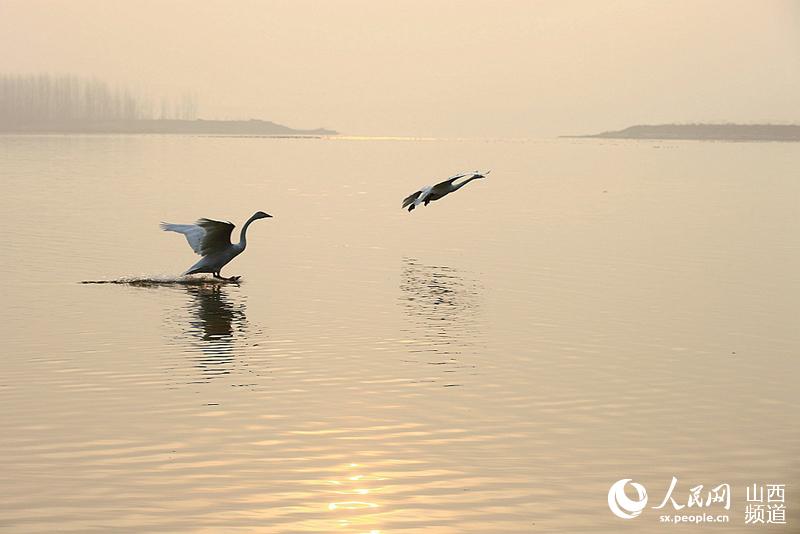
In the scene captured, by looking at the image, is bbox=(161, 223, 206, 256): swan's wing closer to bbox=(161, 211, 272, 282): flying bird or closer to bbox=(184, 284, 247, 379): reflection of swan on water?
bbox=(161, 211, 272, 282): flying bird

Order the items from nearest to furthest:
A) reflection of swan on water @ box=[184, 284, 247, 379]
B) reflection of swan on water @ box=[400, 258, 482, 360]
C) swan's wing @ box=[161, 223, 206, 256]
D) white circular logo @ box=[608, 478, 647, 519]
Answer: white circular logo @ box=[608, 478, 647, 519] → reflection of swan on water @ box=[184, 284, 247, 379] → reflection of swan on water @ box=[400, 258, 482, 360] → swan's wing @ box=[161, 223, 206, 256]

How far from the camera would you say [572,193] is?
294 ft

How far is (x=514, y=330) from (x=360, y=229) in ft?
92.4

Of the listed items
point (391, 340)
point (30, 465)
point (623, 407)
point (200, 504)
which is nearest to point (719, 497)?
point (623, 407)

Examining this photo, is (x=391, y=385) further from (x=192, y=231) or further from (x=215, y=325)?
(x=192, y=231)

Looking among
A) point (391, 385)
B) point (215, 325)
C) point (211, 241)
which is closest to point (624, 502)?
point (391, 385)

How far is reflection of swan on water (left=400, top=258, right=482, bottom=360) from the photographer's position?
26.3 meters

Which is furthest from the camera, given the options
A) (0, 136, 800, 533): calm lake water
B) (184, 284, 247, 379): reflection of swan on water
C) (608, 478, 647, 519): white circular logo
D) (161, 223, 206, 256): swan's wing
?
(161, 223, 206, 256): swan's wing

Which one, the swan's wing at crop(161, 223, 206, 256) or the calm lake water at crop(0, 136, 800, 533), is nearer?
the calm lake water at crop(0, 136, 800, 533)

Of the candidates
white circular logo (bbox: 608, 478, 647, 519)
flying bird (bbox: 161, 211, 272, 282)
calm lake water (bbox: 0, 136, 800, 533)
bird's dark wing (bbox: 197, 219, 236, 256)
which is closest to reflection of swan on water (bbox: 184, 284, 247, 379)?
calm lake water (bbox: 0, 136, 800, 533)

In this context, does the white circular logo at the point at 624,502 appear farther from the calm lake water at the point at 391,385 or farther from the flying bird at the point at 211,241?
the flying bird at the point at 211,241

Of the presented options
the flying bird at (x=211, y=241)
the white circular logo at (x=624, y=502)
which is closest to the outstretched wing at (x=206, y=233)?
the flying bird at (x=211, y=241)

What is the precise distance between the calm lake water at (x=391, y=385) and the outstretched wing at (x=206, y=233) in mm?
1271

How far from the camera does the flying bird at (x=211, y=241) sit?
31406mm
